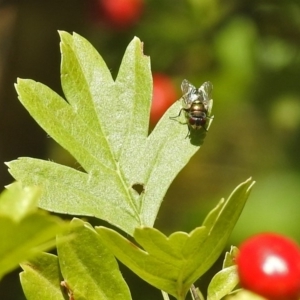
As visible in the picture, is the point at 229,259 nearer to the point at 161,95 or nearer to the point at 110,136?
the point at 110,136

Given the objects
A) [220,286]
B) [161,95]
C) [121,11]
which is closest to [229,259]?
[220,286]

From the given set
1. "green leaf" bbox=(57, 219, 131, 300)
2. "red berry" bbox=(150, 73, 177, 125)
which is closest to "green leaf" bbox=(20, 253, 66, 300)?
"green leaf" bbox=(57, 219, 131, 300)

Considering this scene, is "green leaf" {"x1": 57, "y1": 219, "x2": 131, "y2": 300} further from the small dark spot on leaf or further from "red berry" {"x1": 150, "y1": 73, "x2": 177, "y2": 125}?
"red berry" {"x1": 150, "y1": 73, "x2": 177, "y2": 125}

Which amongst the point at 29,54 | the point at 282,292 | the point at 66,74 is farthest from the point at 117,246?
the point at 29,54

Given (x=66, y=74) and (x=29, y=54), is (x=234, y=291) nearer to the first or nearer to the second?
(x=66, y=74)

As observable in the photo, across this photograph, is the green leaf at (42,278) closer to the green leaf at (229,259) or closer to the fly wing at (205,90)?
the green leaf at (229,259)
